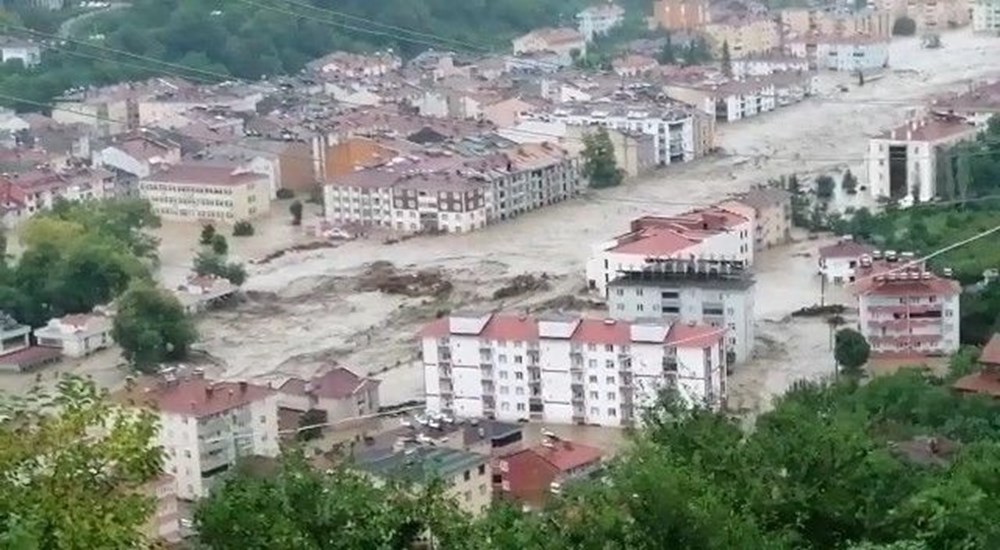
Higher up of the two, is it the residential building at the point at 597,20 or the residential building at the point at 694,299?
the residential building at the point at 597,20

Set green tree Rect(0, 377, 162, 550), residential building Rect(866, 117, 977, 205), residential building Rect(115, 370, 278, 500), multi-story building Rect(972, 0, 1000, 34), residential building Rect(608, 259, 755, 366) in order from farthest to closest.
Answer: multi-story building Rect(972, 0, 1000, 34) → residential building Rect(866, 117, 977, 205) → residential building Rect(608, 259, 755, 366) → residential building Rect(115, 370, 278, 500) → green tree Rect(0, 377, 162, 550)

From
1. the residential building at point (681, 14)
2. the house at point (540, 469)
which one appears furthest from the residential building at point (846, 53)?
the house at point (540, 469)

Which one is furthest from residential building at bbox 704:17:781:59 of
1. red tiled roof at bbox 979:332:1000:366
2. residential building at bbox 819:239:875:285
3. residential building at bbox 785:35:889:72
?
red tiled roof at bbox 979:332:1000:366

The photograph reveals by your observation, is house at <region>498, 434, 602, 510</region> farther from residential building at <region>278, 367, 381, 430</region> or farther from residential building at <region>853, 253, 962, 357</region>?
residential building at <region>853, 253, 962, 357</region>

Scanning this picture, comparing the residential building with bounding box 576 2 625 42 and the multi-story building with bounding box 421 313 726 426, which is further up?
the residential building with bounding box 576 2 625 42

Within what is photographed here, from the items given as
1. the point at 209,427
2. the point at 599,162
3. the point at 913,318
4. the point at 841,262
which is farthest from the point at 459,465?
the point at 599,162

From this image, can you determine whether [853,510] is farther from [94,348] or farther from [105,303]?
[105,303]

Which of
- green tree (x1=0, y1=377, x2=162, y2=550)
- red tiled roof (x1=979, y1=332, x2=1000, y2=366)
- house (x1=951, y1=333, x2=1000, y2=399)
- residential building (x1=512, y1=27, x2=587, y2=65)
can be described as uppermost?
green tree (x1=0, y1=377, x2=162, y2=550)

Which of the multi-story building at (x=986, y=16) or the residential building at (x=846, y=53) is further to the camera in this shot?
the multi-story building at (x=986, y=16)

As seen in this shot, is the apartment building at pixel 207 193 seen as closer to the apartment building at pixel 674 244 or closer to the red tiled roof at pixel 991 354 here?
the apartment building at pixel 674 244
